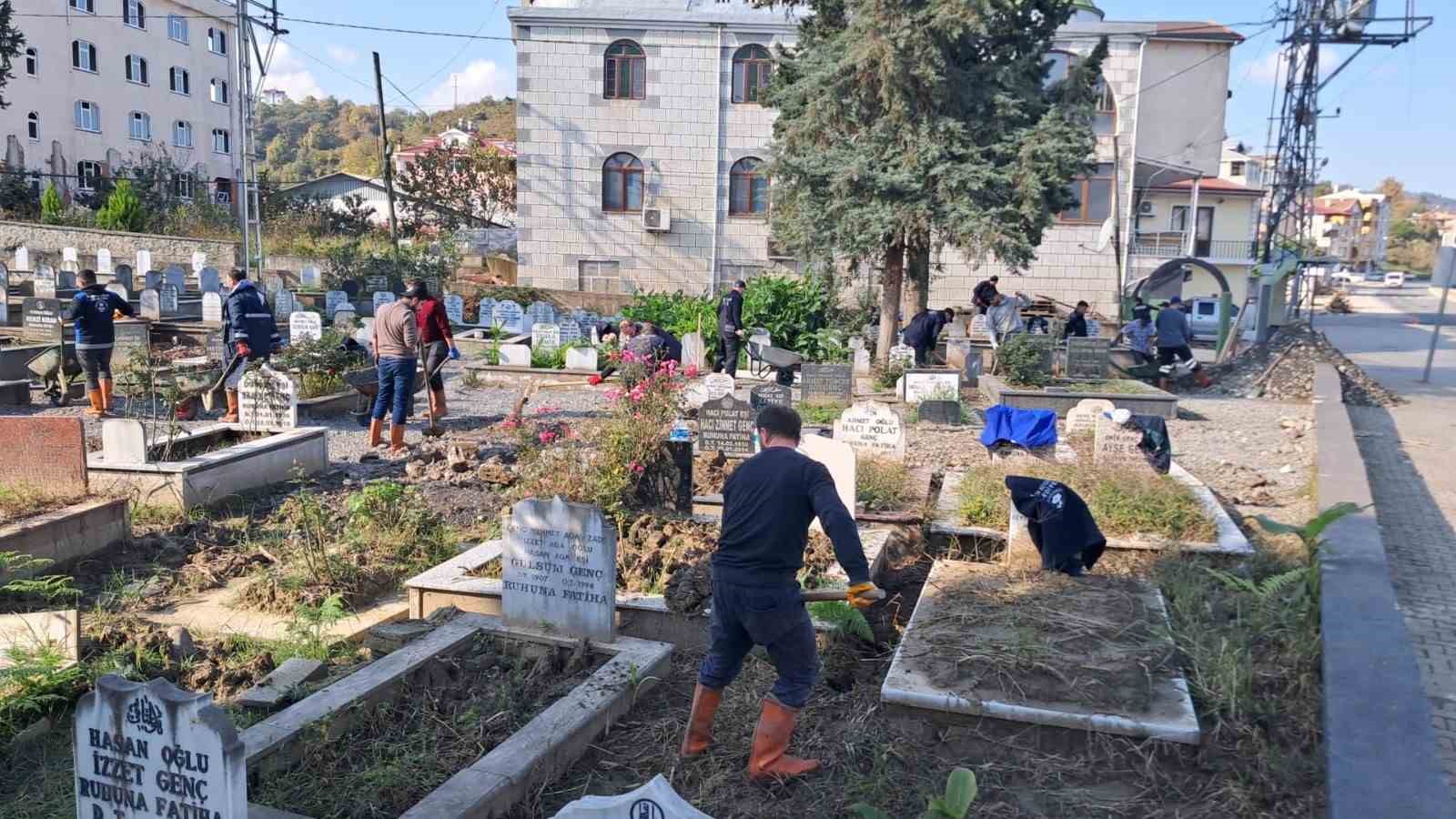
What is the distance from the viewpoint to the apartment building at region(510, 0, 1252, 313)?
102 feet

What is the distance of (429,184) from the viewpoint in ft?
141

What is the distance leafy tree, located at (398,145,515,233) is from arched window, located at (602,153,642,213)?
40.1 feet

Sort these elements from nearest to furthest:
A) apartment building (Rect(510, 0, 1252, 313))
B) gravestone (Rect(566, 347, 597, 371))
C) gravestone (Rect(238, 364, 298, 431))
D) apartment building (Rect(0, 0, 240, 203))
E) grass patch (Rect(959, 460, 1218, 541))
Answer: grass patch (Rect(959, 460, 1218, 541)) → gravestone (Rect(238, 364, 298, 431)) → gravestone (Rect(566, 347, 597, 371)) → apartment building (Rect(510, 0, 1252, 313)) → apartment building (Rect(0, 0, 240, 203))

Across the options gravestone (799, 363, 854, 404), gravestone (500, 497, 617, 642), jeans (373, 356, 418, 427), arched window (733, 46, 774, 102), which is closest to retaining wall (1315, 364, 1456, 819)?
gravestone (500, 497, 617, 642)

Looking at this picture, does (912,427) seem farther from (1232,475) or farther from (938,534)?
(938,534)

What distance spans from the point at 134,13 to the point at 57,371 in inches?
1441

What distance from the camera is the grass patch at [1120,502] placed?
777 cm

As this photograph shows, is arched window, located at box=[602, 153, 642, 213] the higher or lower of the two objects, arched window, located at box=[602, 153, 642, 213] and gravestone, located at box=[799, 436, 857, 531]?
the higher

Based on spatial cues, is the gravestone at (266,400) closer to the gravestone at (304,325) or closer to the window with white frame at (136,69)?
the gravestone at (304,325)

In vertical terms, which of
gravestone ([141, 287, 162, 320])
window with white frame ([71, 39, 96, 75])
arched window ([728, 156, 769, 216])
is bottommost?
gravestone ([141, 287, 162, 320])

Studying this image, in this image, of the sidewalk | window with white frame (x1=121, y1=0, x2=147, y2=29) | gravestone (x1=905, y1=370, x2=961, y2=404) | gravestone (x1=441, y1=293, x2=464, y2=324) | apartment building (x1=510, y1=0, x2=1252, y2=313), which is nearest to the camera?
the sidewalk

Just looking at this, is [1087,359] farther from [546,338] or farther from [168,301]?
[168,301]

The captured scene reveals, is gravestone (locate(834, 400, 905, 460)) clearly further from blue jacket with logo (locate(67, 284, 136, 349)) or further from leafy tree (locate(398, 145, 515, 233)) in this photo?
leafy tree (locate(398, 145, 515, 233))

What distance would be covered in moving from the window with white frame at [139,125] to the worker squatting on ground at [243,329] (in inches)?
1465
